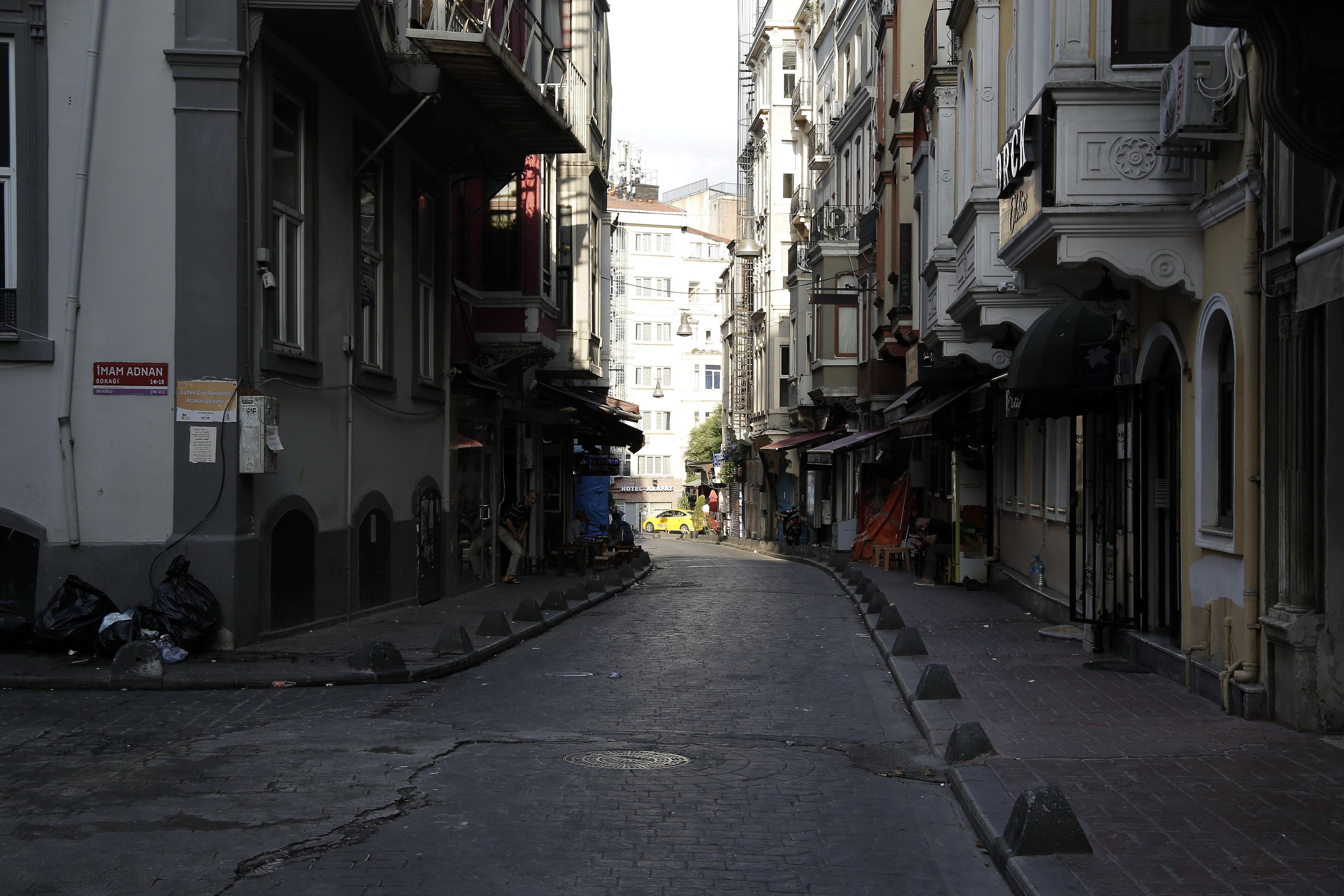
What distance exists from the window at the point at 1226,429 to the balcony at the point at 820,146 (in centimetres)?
3257

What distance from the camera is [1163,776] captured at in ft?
24.7

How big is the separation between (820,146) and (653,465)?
161ft

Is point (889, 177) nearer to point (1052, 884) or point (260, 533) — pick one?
point (260, 533)

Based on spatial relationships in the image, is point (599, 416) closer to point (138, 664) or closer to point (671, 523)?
point (138, 664)

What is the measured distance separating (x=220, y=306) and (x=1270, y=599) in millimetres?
9207

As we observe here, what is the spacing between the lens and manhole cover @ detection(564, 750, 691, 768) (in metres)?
8.15

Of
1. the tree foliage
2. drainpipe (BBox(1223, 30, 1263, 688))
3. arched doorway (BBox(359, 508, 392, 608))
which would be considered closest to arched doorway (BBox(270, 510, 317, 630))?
arched doorway (BBox(359, 508, 392, 608))

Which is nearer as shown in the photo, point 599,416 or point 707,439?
point 599,416

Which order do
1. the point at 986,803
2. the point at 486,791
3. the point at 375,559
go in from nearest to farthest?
1. the point at 986,803
2. the point at 486,791
3. the point at 375,559

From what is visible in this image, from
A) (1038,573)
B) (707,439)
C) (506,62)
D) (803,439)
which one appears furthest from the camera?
(707,439)

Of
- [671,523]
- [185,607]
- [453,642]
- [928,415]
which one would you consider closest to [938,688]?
[453,642]

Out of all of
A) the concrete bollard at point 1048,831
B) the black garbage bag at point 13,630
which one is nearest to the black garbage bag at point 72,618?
the black garbage bag at point 13,630

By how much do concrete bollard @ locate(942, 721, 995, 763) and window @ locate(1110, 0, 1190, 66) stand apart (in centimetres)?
560

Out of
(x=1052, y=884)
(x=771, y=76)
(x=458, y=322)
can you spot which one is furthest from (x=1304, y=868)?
(x=771, y=76)
